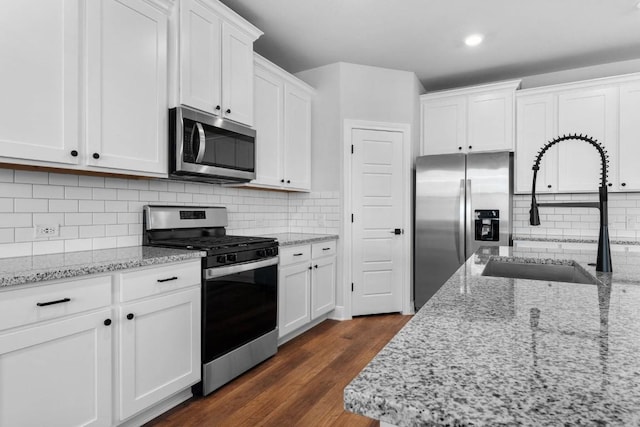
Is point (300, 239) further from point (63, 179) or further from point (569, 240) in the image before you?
point (569, 240)

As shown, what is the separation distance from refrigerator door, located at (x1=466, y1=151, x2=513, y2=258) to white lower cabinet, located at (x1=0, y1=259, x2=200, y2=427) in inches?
111

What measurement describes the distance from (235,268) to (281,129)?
1.63 meters

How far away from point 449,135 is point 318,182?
1616 mm

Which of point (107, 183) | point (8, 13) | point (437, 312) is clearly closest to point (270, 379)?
point (107, 183)

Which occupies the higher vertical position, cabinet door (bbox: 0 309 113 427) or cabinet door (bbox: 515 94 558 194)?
cabinet door (bbox: 515 94 558 194)

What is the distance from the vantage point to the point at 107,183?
7.41ft

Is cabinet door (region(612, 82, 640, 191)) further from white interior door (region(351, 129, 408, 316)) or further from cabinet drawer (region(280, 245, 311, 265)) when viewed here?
cabinet drawer (region(280, 245, 311, 265))

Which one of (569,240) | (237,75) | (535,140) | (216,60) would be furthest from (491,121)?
(216,60)

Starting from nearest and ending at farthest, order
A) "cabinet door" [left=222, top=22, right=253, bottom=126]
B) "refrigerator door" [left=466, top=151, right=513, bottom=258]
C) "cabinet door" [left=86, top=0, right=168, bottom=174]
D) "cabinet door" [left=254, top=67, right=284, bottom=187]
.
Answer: "cabinet door" [left=86, top=0, right=168, bottom=174] → "cabinet door" [left=222, top=22, right=253, bottom=126] → "cabinet door" [left=254, top=67, right=284, bottom=187] → "refrigerator door" [left=466, top=151, right=513, bottom=258]

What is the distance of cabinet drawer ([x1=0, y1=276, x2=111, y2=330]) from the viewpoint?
4.53ft

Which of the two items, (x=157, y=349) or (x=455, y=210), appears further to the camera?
(x=455, y=210)

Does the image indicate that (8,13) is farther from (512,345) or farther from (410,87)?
(410,87)

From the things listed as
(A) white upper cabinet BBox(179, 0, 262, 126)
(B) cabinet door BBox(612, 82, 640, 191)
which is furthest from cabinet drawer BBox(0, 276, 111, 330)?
(B) cabinet door BBox(612, 82, 640, 191)

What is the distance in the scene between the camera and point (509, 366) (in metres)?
0.55
